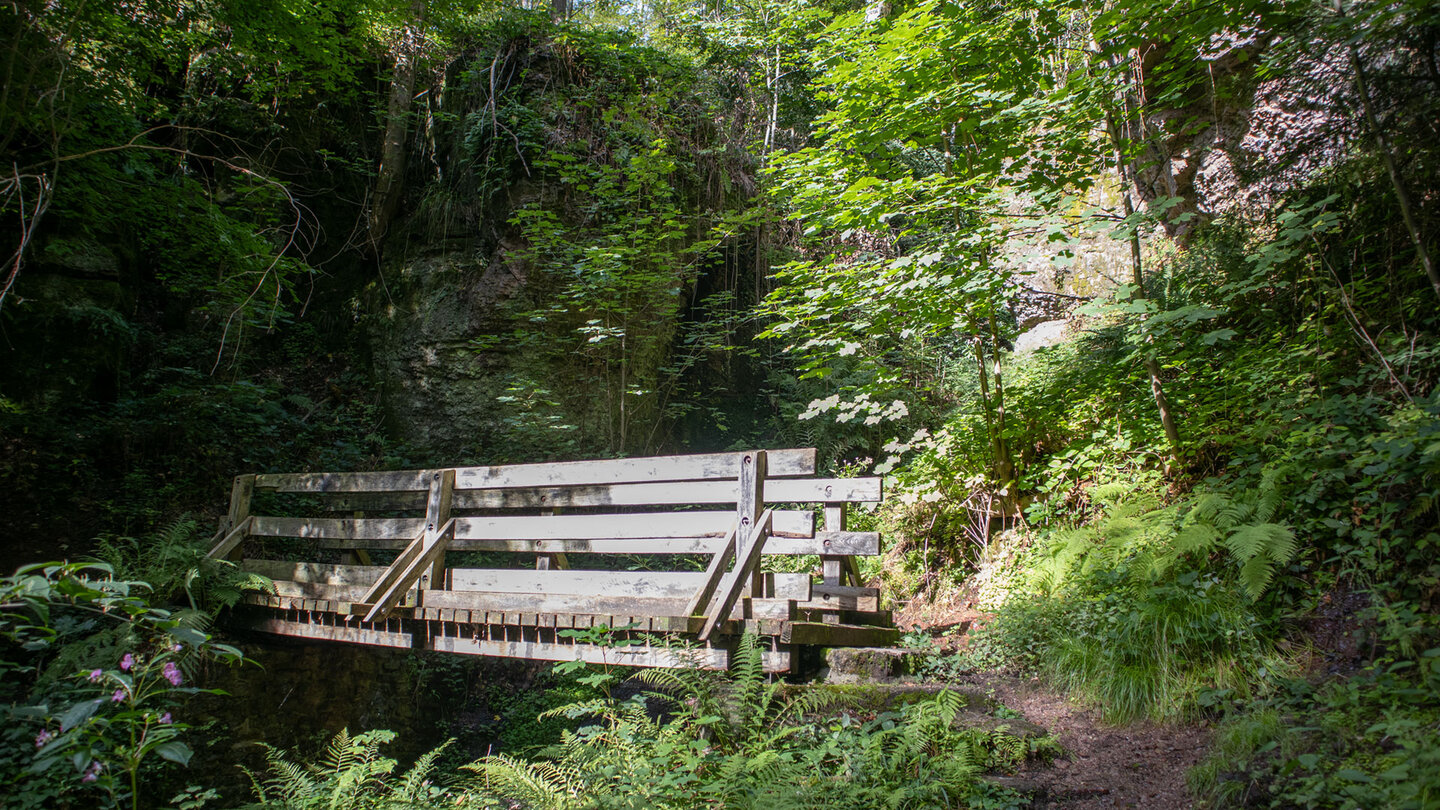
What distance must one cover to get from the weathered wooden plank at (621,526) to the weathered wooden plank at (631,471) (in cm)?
28

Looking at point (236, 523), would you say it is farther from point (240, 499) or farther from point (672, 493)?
point (672, 493)

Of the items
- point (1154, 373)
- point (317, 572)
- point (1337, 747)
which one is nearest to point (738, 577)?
point (1337, 747)

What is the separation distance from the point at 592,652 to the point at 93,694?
3.25 meters

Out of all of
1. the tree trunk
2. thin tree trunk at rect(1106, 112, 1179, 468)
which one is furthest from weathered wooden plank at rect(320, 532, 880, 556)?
the tree trunk

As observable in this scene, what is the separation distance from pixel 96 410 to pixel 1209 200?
42.1 ft

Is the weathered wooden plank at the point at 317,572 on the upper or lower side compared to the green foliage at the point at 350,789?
upper

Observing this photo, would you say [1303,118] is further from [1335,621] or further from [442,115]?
[442,115]

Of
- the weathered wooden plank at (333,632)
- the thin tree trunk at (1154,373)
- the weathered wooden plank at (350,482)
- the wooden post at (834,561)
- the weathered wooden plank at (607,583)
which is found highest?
the thin tree trunk at (1154,373)

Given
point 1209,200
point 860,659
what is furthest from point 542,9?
point 860,659

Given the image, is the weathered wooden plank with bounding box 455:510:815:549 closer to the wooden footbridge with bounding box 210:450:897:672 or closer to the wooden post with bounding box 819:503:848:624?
the wooden footbridge with bounding box 210:450:897:672

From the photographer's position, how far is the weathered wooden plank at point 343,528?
602cm

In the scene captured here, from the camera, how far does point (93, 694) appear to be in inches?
171

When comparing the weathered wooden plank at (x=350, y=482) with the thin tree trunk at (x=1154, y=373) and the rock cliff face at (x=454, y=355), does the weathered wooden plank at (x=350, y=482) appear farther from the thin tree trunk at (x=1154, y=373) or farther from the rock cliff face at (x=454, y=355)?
the thin tree trunk at (x=1154, y=373)

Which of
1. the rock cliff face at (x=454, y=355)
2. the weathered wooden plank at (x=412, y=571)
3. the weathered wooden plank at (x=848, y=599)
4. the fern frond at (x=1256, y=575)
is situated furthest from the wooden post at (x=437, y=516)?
the fern frond at (x=1256, y=575)
